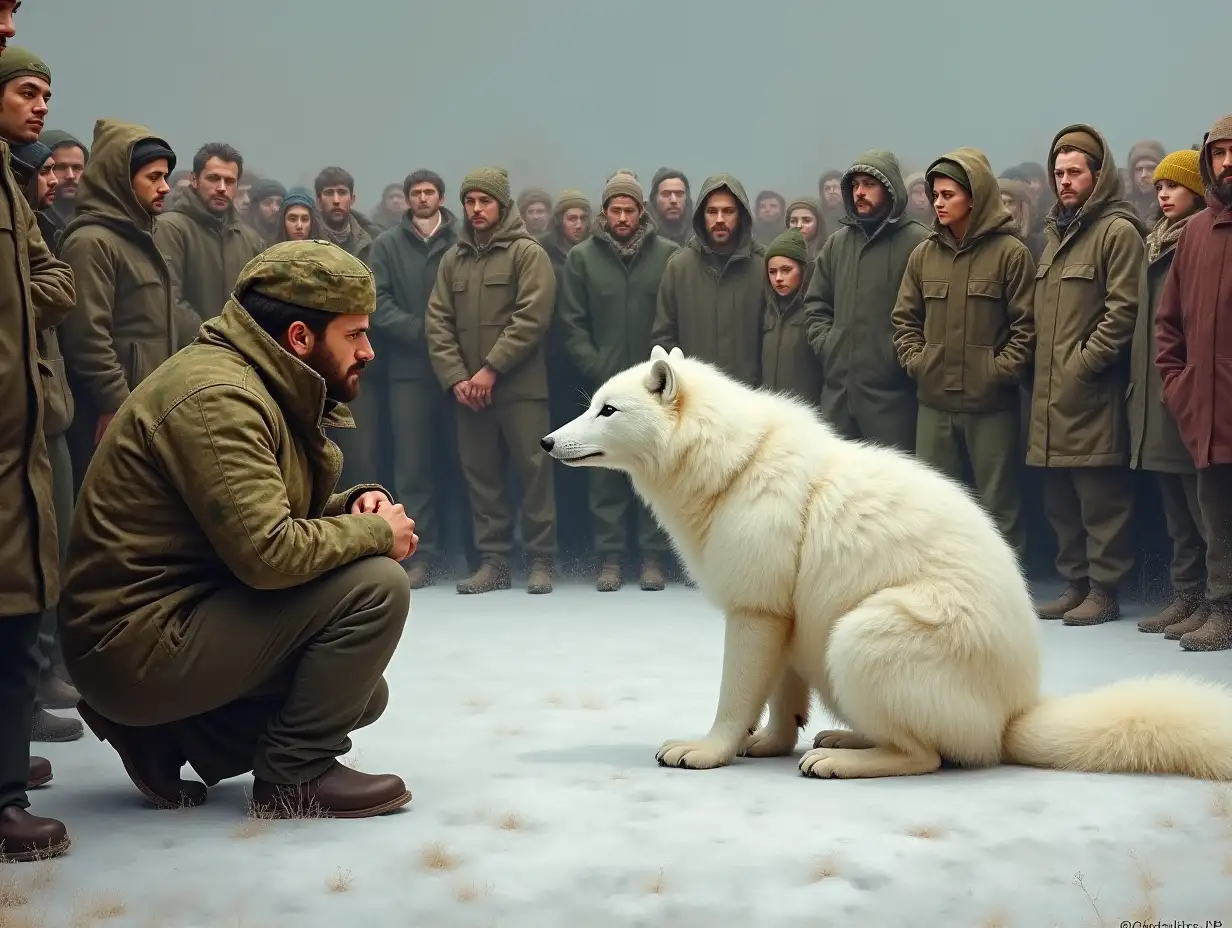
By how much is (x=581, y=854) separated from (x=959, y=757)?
126 centimetres

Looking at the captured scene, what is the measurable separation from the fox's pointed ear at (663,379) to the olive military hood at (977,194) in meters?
3.43

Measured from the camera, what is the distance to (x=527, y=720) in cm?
489

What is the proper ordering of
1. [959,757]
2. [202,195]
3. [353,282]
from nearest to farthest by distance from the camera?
[353,282]
[959,757]
[202,195]

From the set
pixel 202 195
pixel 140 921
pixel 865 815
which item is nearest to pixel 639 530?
pixel 202 195

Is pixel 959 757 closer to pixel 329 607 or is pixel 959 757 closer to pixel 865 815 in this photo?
pixel 865 815

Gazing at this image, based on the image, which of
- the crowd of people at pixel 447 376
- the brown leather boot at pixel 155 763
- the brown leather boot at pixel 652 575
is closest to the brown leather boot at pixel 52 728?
the crowd of people at pixel 447 376

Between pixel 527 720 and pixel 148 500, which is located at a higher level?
pixel 148 500

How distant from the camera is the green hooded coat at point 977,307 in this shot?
7.19 metres

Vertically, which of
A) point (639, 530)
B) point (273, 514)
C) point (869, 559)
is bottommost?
point (639, 530)

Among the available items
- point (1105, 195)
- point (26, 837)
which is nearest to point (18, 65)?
Result: point (26, 837)

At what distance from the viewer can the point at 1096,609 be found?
6969 millimetres

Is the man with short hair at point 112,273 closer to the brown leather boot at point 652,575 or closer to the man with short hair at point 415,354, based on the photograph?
the man with short hair at point 415,354

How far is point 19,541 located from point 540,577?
5179mm

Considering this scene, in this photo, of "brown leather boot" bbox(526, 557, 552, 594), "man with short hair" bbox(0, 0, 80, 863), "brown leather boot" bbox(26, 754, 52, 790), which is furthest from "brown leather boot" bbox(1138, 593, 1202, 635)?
"man with short hair" bbox(0, 0, 80, 863)
